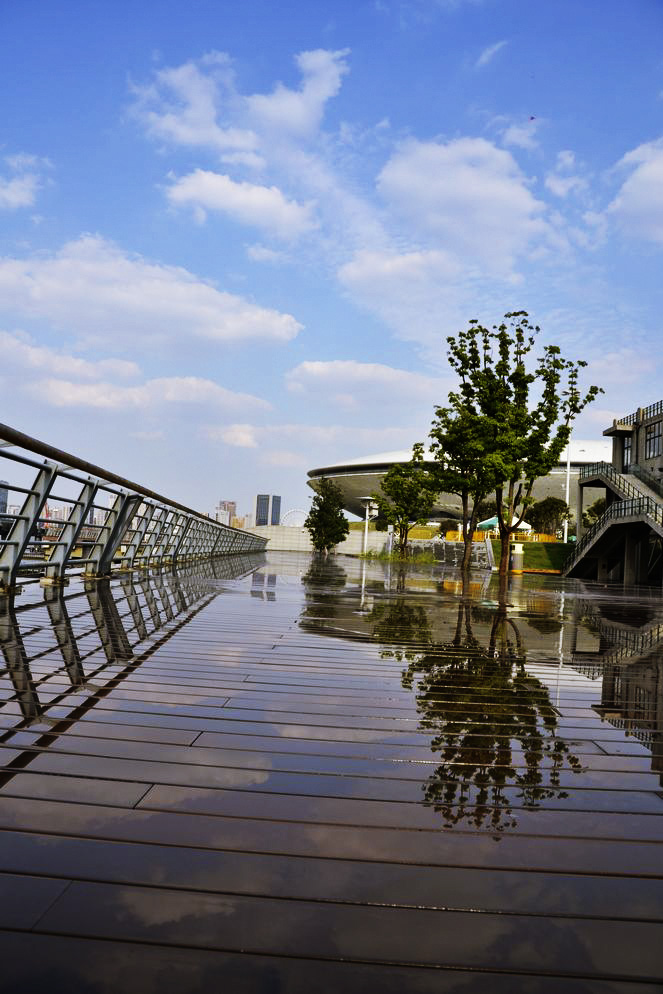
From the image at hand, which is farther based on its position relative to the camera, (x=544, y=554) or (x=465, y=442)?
(x=544, y=554)

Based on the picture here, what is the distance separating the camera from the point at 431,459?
307ft

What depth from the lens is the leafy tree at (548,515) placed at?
242 ft

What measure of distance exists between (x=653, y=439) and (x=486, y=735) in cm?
3511

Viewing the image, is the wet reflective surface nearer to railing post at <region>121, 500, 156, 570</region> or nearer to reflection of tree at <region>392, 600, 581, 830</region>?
reflection of tree at <region>392, 600, 581, 830</region>

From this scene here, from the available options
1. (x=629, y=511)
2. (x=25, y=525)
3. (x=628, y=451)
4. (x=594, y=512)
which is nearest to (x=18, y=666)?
(x=25, y=525)

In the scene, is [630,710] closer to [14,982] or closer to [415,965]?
[415,965]

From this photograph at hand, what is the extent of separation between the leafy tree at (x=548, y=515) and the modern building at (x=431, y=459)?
15.3 meters

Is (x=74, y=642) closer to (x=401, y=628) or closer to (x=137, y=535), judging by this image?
(x=401, y=628)

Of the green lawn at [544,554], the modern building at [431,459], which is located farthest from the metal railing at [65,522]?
the modern building at [431,459]

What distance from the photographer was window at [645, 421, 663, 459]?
34.0 m

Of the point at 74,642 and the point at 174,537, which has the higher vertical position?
the point at 174,537

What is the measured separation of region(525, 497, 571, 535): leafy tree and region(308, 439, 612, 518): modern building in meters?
15.3

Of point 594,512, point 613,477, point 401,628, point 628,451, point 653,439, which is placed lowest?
point 401,628

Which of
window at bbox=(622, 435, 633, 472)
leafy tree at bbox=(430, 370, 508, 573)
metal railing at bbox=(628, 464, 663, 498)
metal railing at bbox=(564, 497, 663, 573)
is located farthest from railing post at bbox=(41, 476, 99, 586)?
window at bbox=(622, 435, 633, 472)
